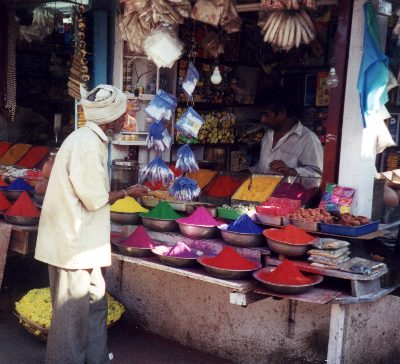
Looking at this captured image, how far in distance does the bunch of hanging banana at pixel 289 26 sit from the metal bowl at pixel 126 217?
5.31ft

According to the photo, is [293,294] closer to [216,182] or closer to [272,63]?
[216,182]

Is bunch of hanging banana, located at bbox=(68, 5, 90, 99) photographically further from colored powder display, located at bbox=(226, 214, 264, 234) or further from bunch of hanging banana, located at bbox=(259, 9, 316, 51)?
colored powder display, located at bbox=(226, 214, 264, 234)

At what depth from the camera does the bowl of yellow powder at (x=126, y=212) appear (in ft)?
13.6

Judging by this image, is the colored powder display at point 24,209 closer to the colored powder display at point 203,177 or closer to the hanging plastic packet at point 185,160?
the hanging plastic packet at point 185,160

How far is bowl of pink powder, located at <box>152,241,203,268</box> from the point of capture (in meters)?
3.47

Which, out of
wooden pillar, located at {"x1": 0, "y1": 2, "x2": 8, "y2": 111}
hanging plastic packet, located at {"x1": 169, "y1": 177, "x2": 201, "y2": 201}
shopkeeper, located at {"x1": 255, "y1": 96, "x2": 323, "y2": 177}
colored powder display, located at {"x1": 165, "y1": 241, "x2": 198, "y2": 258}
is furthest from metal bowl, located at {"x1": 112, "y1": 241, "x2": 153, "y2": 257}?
wooden pillar, located at {"x1": 0, "y1": 2, "x2": 8, "y2": 111}

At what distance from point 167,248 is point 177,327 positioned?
0.82 meters

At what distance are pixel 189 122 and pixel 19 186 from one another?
1662mm

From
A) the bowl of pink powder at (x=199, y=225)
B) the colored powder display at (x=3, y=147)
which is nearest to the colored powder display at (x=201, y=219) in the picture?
the bowl of pink powder at (x=199, y=225)

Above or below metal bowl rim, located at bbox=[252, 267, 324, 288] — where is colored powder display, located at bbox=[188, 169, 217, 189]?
above

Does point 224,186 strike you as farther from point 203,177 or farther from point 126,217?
point 126,217

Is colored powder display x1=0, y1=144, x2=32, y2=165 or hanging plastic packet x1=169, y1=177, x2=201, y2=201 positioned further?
colored powder display x1=0, y1=144, x2=32, y2=165

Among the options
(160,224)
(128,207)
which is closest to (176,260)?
(160,224)

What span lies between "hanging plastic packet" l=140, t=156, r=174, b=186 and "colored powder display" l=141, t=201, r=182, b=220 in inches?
10.7
